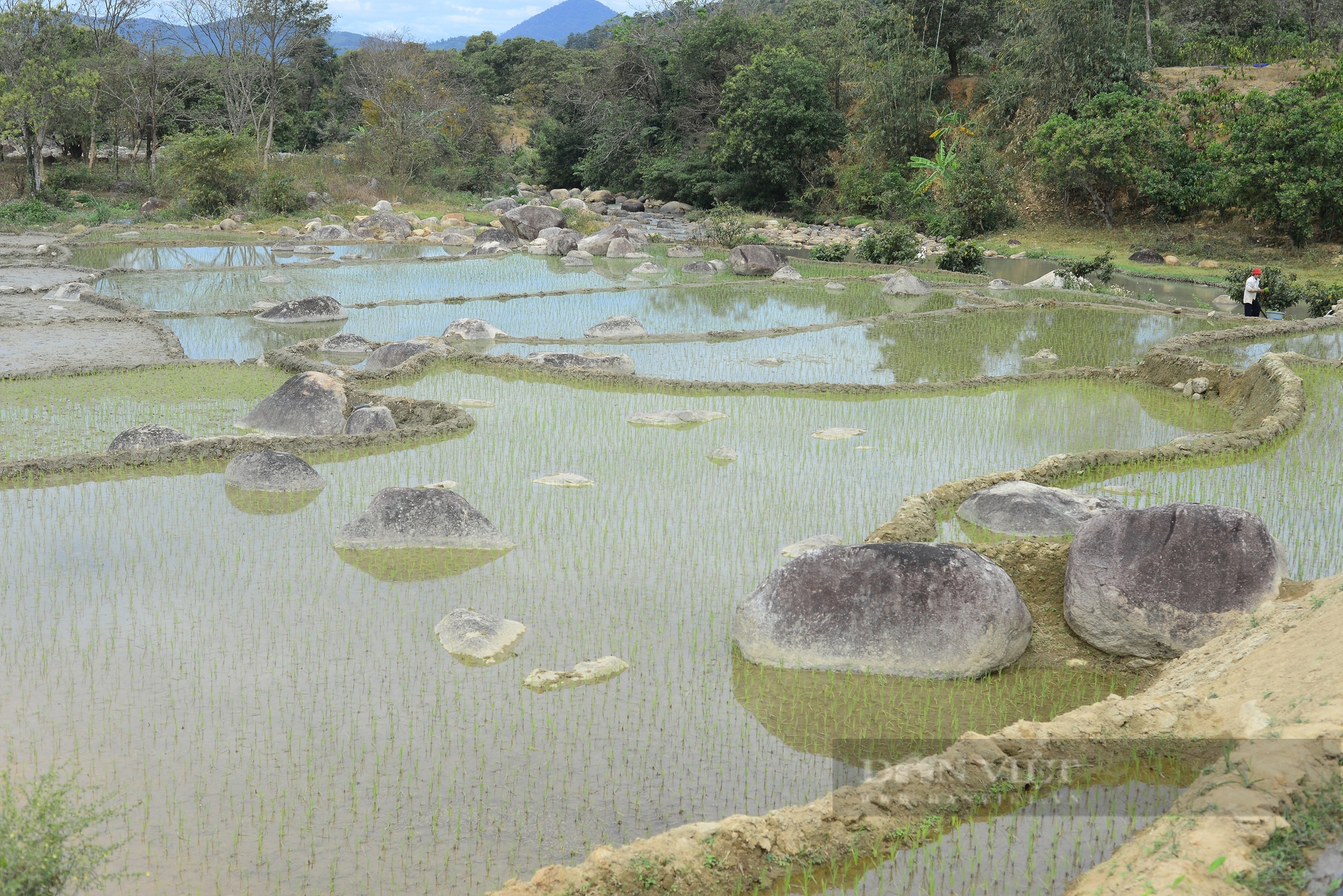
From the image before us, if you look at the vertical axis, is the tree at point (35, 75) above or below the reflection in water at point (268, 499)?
above

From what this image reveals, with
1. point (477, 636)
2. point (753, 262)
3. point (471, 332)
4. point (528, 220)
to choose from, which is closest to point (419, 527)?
point (477, 636)

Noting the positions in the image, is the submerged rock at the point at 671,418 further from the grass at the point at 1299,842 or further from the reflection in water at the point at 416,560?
the grass at the point at 1299,842

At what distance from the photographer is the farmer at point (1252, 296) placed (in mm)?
15102

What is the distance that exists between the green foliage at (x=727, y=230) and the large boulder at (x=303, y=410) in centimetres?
1507

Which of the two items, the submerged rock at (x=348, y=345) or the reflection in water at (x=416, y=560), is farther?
the submerged rock at (x=348, y=345)

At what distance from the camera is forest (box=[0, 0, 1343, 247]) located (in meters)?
23.5

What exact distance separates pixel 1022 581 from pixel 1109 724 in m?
1.76

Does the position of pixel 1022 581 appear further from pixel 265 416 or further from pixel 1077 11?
pixel 1077 11

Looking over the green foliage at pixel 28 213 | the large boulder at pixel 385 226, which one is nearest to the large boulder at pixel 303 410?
the large boulder at pixel 385 226

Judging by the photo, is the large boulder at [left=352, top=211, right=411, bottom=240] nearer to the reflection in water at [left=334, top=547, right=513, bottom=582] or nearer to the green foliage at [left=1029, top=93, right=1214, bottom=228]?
the green foliage at [left=1029, top=93, right=1214, bottom=228]

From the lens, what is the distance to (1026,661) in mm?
5387

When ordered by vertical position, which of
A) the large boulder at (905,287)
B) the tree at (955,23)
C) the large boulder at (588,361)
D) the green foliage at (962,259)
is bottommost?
the large boulder at (588,361)

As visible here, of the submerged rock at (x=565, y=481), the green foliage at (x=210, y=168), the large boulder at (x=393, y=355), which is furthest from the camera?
the green foliage at (x=210, y=168)

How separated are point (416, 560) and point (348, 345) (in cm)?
721
